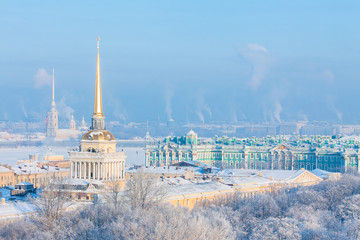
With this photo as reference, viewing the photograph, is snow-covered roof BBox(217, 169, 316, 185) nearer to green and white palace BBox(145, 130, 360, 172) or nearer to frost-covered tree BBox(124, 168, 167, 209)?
frost-covered tree BBox(124, 168, 167, 209)

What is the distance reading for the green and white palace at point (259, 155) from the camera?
88.4 metres

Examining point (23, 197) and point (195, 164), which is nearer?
point (23, 197)

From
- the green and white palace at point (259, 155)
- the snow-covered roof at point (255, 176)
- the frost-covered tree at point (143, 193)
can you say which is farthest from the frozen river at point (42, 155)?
the frost-covered tree at point (143, 193)

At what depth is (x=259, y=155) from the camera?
308 feet

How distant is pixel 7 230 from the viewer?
33469mm

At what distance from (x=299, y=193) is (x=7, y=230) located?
64.7ft

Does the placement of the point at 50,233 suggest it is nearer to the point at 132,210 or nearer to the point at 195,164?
the point at 132,210

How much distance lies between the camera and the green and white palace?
88.4 meters

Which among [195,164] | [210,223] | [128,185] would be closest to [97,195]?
[128,185]

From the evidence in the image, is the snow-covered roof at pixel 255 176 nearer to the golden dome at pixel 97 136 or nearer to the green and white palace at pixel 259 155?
the golden dome at pixel 97 136

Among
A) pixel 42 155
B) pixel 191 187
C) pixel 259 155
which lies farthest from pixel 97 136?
pixel 42 155

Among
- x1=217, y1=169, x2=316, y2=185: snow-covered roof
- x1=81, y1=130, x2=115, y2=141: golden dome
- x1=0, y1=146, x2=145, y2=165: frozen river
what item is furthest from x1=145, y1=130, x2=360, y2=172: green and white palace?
x1=81, y1=130, x2=115, y2=141: golden dome

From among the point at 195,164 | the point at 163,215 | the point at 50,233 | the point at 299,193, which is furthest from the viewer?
the point at 195,164

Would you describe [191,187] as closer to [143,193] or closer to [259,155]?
[143,193]
